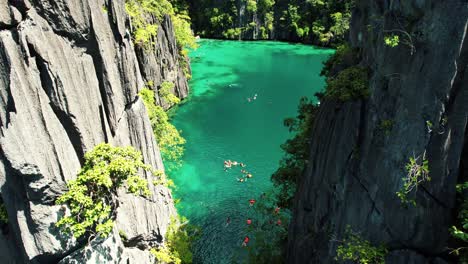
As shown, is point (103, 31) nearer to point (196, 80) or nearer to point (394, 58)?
point (394, 58)

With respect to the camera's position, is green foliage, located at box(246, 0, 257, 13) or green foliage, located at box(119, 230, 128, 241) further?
green foliage, located at box(246, 0, 257, 13)

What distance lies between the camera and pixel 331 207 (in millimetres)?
15156

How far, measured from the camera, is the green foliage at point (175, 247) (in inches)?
721

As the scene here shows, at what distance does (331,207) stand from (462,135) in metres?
6.26

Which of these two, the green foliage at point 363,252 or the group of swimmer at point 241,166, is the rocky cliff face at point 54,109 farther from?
the group of swimmer at point 241,166

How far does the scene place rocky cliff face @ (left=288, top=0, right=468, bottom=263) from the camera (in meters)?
10.4

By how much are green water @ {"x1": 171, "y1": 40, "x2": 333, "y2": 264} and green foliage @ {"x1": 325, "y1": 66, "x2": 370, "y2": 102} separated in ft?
43.6

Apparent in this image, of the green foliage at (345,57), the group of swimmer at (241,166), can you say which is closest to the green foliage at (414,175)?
A: the green foliage at (345,57)

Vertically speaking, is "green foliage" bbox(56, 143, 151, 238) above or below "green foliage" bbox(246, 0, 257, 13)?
below

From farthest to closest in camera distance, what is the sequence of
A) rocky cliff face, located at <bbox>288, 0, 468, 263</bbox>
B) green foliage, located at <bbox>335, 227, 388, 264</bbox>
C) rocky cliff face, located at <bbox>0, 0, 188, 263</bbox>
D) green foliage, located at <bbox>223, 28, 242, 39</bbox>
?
1. green foliage, located at <bbox>223, 28, 242, 39</bbox>
2. green foliage, located at <bbox>335, 227, 388, 264</bbox>
3. rocky cliff face, located at <bbox>0, 0, 188, 263</bbox>
4. rocky cliff face, located at <bbox>288, 0, 468, 263</bbox>

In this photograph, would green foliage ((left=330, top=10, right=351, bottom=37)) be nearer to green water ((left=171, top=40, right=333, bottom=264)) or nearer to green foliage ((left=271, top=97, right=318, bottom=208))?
green water ((left=171, top=40, right=333, bottom=264))

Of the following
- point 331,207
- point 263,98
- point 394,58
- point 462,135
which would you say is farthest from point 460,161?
point 263,98

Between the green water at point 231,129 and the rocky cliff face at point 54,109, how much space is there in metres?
9.36

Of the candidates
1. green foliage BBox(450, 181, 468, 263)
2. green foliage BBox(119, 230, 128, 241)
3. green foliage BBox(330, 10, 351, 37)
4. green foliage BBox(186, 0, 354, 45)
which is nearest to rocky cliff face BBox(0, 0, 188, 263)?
green foliage BBox(119, 230, 128, 241)
